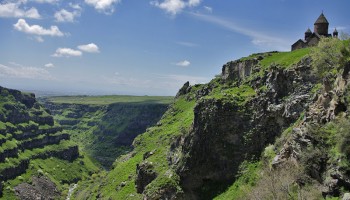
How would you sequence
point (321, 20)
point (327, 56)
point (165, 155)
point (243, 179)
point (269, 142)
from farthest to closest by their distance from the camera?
point (321, 20) → point (165, 155) → point (269, 142) → point (243, 179) → point (327, 56)

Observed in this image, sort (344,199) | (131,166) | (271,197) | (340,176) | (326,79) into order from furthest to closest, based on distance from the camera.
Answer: (131,166), (326,79), (271,197), (340,176), (344,199)

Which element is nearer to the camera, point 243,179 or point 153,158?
point 243,179

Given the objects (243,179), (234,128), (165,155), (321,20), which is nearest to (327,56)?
(234,128)

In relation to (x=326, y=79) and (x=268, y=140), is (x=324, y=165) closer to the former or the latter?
(x=326, y=79)

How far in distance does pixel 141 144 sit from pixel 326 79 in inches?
3744

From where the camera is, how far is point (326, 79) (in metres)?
59.4

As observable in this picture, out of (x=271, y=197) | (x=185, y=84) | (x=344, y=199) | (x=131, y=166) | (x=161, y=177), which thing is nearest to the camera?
(x=344, y=199)

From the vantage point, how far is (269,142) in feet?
239

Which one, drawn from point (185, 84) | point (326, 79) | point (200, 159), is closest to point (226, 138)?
point (200, 159)

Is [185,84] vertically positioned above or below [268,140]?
above

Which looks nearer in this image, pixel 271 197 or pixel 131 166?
pixel 271 197

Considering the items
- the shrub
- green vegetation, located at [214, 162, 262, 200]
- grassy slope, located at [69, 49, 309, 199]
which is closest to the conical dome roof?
grassy slope, located at [69, 49, 309, 199]

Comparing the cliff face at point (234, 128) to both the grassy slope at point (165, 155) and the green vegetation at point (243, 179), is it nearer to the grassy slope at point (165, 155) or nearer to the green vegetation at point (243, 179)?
the green vegetation at point (243, 179)

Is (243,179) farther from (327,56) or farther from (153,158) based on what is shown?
(153,158)
